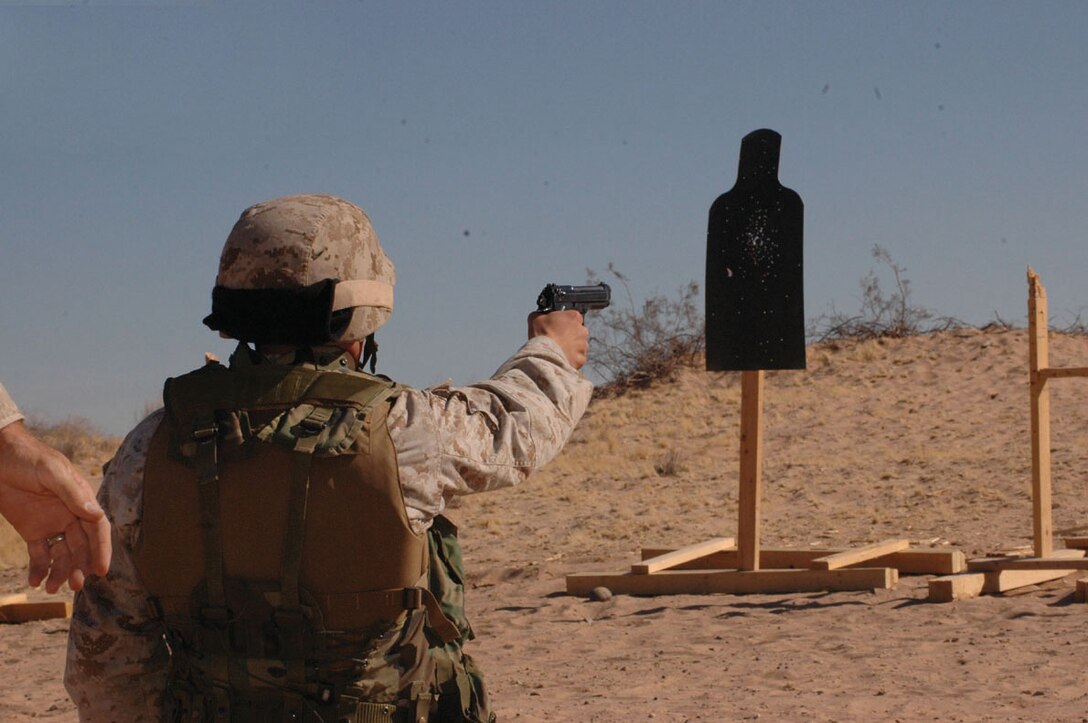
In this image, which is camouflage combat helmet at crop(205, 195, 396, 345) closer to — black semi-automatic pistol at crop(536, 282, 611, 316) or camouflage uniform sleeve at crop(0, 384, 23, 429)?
black semi-automatic pistol at crop(536, 282, 611, 316)

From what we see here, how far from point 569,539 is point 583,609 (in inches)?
169

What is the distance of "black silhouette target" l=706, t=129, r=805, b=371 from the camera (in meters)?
9.03

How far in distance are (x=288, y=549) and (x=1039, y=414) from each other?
7434 millimetres

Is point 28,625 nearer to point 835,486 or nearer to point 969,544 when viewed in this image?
point 969,544

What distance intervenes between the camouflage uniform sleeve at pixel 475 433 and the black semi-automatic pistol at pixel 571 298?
0.30m

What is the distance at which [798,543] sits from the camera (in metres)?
12.0

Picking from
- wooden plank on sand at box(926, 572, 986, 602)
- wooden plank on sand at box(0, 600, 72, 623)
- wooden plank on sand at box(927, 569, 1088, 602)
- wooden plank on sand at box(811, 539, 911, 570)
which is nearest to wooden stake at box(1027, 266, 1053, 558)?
wooden plank on sand at box(927, 569, 1088, 602)

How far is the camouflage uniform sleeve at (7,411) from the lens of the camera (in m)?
1.65

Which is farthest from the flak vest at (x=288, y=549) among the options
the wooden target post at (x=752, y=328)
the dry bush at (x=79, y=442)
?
the dry bush at (x=79, y=442)

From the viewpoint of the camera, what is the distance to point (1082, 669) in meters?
6.23

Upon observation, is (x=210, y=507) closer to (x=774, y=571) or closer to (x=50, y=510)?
(x=50, y=510)

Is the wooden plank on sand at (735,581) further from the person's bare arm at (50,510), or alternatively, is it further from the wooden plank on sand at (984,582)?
the person's bare arm at (50,510)

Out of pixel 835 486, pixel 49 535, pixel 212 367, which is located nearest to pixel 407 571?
pixel 212 367

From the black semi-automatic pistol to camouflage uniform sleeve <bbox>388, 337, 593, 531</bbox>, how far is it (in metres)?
0.30
